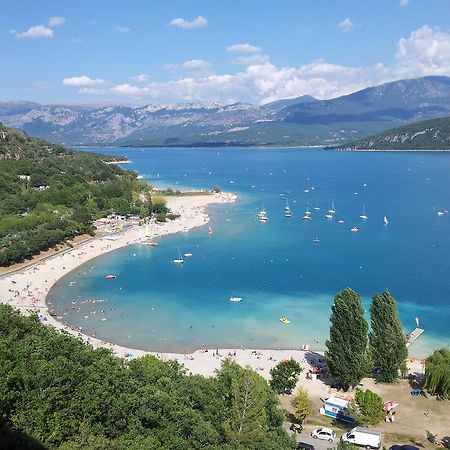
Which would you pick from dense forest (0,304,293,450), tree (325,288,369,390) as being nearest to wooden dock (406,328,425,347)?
tree (325,288,369,390)

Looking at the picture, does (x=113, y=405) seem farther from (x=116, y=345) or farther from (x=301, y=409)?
(x=116, y=345)

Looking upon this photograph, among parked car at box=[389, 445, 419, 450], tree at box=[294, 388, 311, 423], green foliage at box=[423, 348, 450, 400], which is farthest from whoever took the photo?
green foliage at box=[423, 348, 450, 400]

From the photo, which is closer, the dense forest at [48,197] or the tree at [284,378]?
the tree at [284,378]

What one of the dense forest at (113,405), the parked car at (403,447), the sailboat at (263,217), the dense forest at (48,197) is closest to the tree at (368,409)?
the parked car at (403,447)

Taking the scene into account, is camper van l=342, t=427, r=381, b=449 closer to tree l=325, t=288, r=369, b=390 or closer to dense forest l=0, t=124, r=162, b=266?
tree l=325, t=288, r=369, b=390

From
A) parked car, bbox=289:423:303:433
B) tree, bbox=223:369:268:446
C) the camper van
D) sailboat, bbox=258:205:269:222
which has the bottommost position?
sailboat, bbox=258:205:269:222

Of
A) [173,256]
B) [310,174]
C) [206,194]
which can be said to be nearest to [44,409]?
[173,256]

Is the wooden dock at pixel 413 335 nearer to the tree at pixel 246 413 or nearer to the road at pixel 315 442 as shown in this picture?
the road at pixel 315 442
